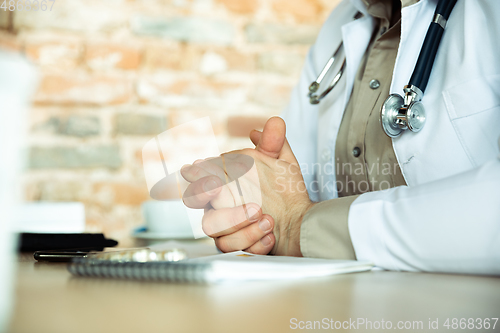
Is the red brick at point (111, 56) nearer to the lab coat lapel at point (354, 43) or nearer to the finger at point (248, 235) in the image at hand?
the lab coat lapel at point (354, 43)

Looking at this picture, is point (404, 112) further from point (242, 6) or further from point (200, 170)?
point (242, 6)

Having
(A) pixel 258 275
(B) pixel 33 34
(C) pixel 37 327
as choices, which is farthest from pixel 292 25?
(C) pixel 37 327

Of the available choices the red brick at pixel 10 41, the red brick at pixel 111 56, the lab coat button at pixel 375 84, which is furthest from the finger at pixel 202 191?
the red brick at pixel 10 41

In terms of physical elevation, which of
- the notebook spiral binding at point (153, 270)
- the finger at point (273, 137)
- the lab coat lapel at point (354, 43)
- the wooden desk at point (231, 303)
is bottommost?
the wooden desk at point (231, 303)

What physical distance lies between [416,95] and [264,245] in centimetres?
26

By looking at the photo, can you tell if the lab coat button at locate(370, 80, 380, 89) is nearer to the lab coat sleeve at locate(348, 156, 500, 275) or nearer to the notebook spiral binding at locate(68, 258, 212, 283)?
the lab coat sleeve at locate(348, 156, 500, 275)

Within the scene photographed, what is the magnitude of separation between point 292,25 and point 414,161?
2.41 feet

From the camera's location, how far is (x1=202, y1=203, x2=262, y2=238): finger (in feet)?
1.54

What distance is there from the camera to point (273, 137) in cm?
54

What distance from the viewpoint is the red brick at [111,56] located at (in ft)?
3.51

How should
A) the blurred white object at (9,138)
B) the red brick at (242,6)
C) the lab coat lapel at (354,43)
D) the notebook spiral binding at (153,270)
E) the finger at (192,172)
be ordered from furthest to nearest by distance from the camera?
the red brick at (242,6), the lab coat lapel at (354,43), the finger at (192,172), the notebook spiral binding at (153,270), the blurred white object at (9,138)

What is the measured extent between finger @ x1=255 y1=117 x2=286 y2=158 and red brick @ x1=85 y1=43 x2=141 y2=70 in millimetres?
662

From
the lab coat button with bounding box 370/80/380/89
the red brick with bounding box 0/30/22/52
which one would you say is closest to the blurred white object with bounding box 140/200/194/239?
the lab coat button with bounding box 370/80/380/89

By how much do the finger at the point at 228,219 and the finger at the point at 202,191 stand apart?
0.02 meters
